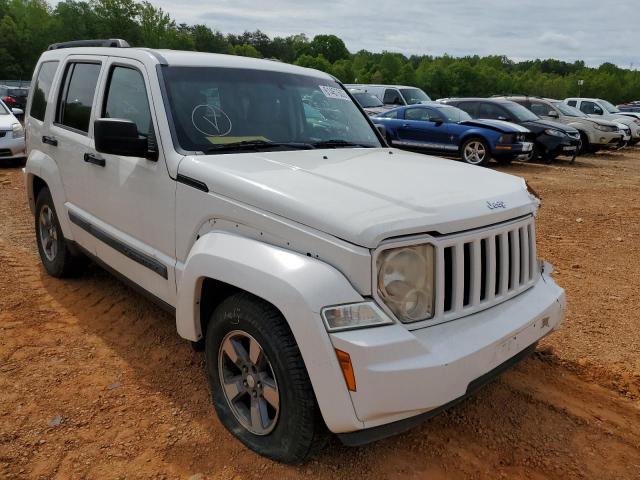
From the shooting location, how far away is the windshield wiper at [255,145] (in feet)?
10.3

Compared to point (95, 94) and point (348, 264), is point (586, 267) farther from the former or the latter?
point (95, 94)

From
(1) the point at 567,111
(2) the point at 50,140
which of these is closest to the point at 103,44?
(2) the point at 50,140

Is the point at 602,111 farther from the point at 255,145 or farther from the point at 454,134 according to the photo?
the point at 255,145

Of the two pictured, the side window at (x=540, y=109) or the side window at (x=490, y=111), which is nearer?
the side window at (x=490, y=111)

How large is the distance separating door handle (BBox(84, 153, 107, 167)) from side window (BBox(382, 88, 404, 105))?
15.0 metres

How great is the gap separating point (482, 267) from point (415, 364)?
67 centimetres

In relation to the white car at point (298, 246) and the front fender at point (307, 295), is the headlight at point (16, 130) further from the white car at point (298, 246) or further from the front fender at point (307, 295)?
the front fender at point (307, 295)

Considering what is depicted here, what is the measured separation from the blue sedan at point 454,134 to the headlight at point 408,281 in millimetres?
10836

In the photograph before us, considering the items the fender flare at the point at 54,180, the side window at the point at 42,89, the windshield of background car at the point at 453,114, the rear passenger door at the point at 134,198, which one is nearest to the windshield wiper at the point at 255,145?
the rear passenger door at the point at 134,198

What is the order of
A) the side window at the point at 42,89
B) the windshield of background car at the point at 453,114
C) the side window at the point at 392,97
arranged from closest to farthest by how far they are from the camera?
the side window at the point at 42,89
the windshield of background car at the point at 453,114
the side window at the point at 392,97

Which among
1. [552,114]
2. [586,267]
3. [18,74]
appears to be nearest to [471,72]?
[18,74]

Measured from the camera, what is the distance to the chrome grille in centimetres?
238

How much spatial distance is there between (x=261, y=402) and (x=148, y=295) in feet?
4.06

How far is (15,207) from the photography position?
773 cm
